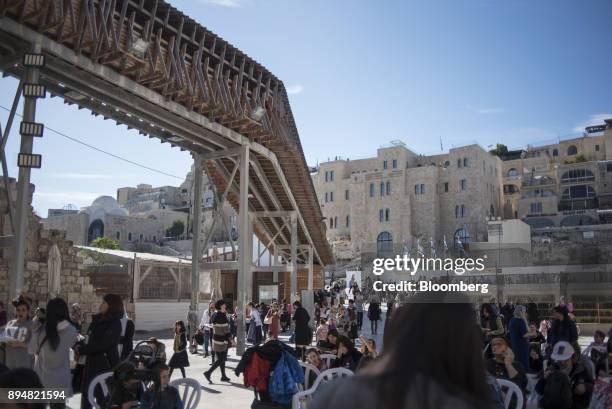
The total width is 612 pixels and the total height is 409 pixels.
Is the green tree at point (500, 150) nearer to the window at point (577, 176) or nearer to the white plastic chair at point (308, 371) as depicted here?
the window at point (577, 176)

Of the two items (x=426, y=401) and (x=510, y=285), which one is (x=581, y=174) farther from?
(x=426, y=401)

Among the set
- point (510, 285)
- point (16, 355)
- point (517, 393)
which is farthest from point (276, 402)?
point (510, 285)

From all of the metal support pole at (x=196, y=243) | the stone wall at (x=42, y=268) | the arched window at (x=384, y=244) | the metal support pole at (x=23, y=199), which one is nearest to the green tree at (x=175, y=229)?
the arched window at (x=384, y=244)

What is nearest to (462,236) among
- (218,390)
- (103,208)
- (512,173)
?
(512,173)

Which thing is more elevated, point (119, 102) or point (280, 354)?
point (119, 102)

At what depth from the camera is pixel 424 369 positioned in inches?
69.5

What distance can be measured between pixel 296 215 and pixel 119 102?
11.3m

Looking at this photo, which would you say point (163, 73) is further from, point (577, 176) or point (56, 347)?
point (577, 176)

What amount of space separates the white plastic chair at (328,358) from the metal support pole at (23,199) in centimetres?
612

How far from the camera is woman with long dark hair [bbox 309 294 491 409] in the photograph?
171 cm

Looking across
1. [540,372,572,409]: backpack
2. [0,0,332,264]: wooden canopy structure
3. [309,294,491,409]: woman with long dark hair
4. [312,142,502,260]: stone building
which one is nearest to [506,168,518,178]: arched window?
[312,142,502,260]: stone building

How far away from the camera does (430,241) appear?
A: 253 ft

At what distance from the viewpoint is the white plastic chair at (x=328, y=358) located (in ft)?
27.3

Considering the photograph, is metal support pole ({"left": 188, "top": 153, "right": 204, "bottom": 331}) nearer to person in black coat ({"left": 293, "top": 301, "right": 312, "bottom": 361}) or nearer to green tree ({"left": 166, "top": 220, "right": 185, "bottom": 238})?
person in black coat ({"left": 293, "top": 301, "right": 312, "bottom": 361})
